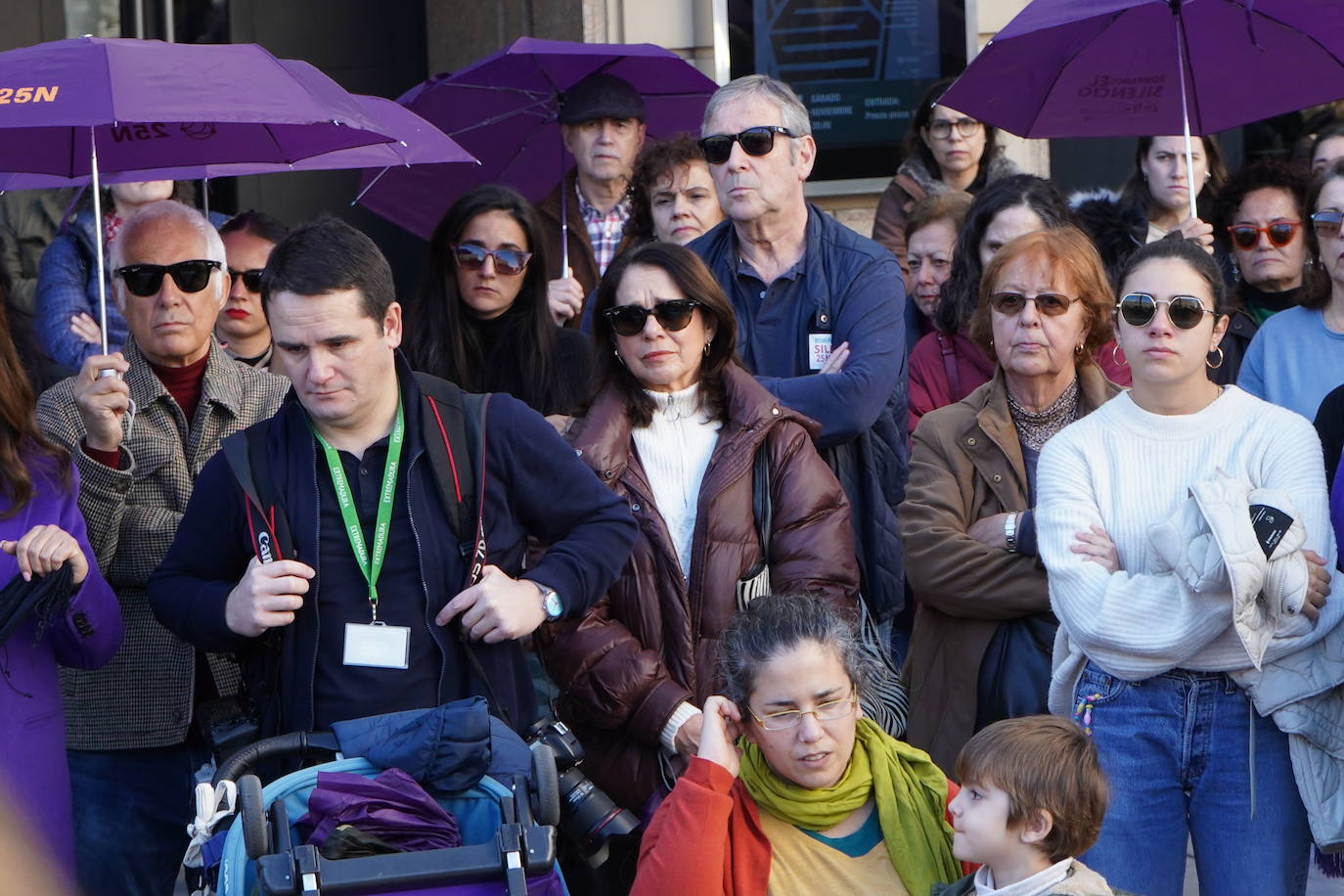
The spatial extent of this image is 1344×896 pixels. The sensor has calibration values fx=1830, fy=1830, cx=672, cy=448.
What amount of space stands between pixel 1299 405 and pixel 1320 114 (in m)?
2.99

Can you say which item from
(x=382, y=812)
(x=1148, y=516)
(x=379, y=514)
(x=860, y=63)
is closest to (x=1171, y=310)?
(x=1148, y=516)

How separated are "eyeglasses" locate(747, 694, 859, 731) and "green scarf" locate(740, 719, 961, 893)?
4.0 inches

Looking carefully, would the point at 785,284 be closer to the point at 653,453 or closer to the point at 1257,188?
the point at 653,453

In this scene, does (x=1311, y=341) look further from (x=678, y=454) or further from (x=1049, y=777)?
(x=1049, y=777)

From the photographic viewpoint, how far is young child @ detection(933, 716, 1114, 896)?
3.35 m

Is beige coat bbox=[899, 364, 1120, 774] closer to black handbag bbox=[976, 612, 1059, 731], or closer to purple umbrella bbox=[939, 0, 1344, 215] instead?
black handbag bbox=[976, 612, 1059, 731]

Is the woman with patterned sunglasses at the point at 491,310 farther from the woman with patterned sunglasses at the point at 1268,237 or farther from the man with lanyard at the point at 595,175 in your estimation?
the woman with patterned sunglasses at the point at 1268,237

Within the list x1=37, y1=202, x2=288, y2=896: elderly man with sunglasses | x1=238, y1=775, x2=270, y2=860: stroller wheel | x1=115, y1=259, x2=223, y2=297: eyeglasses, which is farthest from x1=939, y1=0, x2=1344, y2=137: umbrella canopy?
x1=238, y1=775, x2=270, y2=860: stroller wheel

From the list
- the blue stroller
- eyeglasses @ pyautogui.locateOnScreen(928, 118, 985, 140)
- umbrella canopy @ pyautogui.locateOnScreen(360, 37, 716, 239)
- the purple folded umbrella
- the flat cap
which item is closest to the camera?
the blue stroller

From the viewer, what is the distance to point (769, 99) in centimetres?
534

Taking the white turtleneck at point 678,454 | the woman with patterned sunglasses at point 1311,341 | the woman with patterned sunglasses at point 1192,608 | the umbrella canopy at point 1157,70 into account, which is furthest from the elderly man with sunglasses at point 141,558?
the woman with patterned sunglasses at point 1311,341

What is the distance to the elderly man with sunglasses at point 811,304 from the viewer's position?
493 cm

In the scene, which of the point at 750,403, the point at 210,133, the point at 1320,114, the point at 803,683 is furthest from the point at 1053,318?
the point at 1320,114

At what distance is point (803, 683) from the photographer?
Result: 3.63 m
